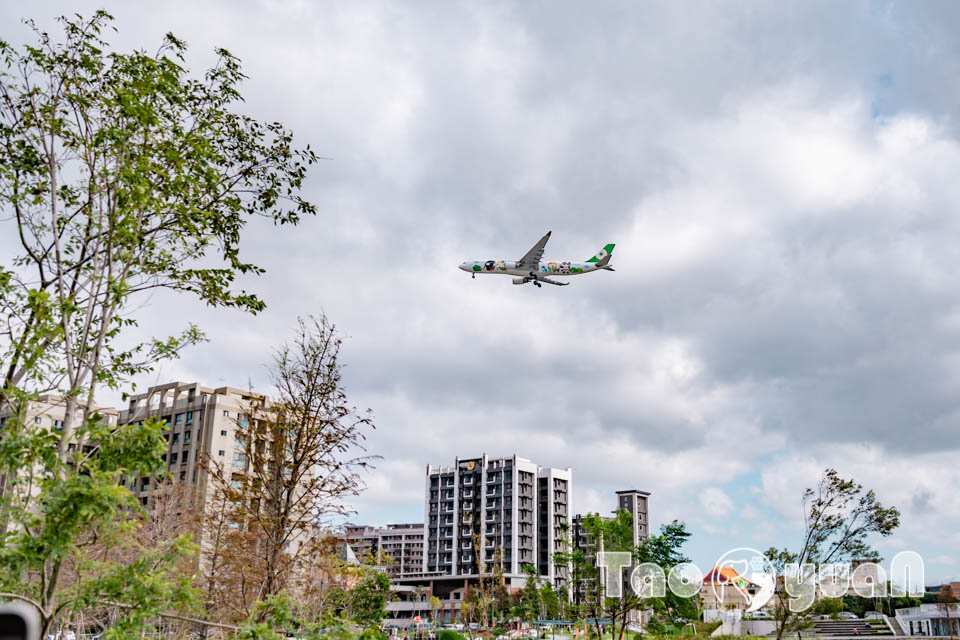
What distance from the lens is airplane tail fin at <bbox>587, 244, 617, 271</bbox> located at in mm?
39250

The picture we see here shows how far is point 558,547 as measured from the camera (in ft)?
345

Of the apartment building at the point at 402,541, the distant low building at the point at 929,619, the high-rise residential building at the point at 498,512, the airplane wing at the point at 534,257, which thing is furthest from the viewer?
the apartment building at the point at 402,541

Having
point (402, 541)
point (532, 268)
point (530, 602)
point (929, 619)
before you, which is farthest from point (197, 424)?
point (402, 541)

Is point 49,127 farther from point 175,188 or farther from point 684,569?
point 684,569

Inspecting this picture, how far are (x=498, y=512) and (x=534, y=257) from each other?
74.7 meters

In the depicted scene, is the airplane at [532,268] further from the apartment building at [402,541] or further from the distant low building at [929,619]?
the apartment building at [402,541]

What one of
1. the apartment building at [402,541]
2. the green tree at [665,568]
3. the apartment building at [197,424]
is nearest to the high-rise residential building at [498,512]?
the apartment building at [402,541]

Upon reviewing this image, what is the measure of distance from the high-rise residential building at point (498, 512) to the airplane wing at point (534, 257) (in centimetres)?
7268

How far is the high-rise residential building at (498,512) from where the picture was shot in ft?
340

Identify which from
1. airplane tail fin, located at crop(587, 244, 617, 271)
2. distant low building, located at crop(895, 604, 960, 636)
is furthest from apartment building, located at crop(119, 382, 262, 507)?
distant low building, located at crop(895, 604, 960, 636)

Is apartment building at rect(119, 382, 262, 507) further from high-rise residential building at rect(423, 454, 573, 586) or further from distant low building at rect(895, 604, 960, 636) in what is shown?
distant low building at rect(895, 604, 960, 636)

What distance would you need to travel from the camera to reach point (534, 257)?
35094 millimetres

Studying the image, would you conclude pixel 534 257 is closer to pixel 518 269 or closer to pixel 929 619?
pixel 518 269

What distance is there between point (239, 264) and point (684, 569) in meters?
32.3
